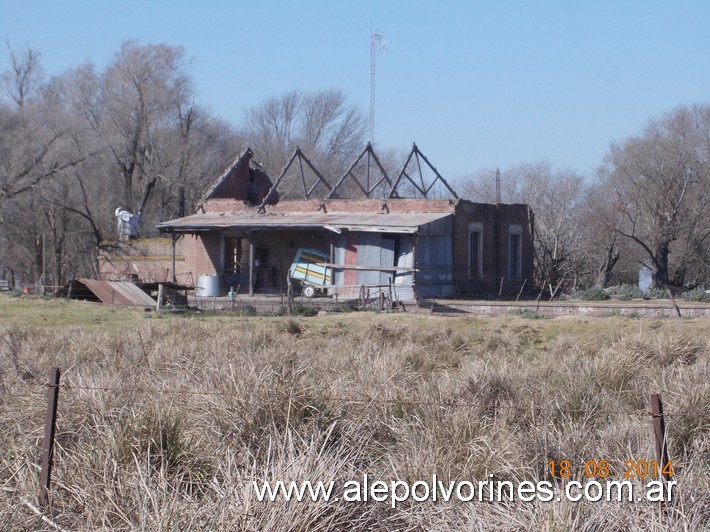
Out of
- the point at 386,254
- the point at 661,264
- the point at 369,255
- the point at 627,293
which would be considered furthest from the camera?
the point at 661,264

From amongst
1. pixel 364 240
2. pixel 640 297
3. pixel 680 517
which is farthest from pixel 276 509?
pixel 640 297

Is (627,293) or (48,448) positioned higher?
(627,293)

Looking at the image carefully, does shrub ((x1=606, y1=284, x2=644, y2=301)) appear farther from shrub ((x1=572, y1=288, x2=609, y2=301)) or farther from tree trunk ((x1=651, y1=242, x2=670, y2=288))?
tree trunk ((x1=651, y1=242, x2=670, y2=288))

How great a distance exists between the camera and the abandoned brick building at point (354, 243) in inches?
1178

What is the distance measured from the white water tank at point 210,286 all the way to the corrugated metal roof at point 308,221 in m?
1.82

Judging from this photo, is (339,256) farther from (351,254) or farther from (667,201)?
(667,201)

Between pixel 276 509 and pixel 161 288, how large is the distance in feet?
69.8

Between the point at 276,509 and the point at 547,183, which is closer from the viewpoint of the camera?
the point at 276,509

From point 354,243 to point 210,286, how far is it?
6.62m

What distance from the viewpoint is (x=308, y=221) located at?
1234 inches

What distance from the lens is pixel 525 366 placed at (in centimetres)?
1098

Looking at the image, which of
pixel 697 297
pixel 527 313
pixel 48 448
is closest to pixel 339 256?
pixel 527 313

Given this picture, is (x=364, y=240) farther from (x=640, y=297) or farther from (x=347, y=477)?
(x=347, y=477)

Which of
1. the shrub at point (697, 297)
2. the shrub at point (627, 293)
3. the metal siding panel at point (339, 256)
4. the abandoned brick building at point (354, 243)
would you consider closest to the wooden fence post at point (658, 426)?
the abandoned brick building at point (354, 243)
